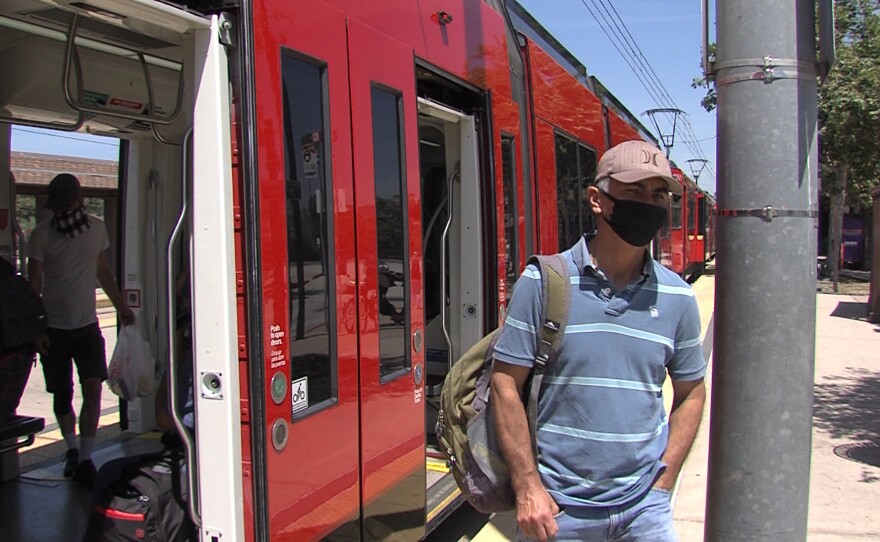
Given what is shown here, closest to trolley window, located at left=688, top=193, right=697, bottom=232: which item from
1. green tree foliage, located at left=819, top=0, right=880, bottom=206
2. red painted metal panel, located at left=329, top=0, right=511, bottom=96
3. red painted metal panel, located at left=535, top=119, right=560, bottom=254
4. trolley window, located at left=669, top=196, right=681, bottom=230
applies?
trolley window, located at left=669, top=196, right=681, bottom=230

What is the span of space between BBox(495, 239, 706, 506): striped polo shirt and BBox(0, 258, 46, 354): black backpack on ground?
3168mm

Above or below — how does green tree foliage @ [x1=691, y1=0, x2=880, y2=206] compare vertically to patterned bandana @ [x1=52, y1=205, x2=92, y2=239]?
above

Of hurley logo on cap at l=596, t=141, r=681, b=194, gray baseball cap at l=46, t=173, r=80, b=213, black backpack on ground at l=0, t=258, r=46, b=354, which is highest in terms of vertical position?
gray baseball cap at l=46, t=173, r=80, b=213

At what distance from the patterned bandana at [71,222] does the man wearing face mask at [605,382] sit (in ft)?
11.7

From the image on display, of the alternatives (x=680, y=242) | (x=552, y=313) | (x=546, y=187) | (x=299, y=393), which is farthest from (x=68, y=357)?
(x=680, y=242)

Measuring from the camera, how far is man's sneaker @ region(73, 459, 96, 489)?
4.52 m

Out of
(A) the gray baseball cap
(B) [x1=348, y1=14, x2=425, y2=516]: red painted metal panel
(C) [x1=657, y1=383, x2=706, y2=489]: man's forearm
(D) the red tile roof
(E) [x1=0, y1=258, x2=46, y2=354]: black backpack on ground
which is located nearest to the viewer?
(C) [x1=657, y1=383, x2=706, y2=489]: man's forearm

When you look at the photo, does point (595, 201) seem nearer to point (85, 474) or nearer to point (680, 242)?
point (85, 474)

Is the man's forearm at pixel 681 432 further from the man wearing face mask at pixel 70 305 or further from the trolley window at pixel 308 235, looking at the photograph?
the man wearing face mask at pixel 70 305

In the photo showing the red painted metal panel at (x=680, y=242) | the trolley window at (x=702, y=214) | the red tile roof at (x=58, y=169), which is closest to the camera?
the red tile roof at (x=58, y=169)

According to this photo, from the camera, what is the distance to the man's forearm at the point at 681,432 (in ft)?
7.50

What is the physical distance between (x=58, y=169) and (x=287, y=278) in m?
13.6

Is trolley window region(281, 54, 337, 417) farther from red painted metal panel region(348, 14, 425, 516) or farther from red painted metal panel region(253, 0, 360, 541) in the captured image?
red painted metal panel region(348, 14, 425, 516)

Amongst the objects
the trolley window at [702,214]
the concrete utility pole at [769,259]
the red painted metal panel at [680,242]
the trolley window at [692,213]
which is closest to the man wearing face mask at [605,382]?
the concrete utility pole at [769,259]
